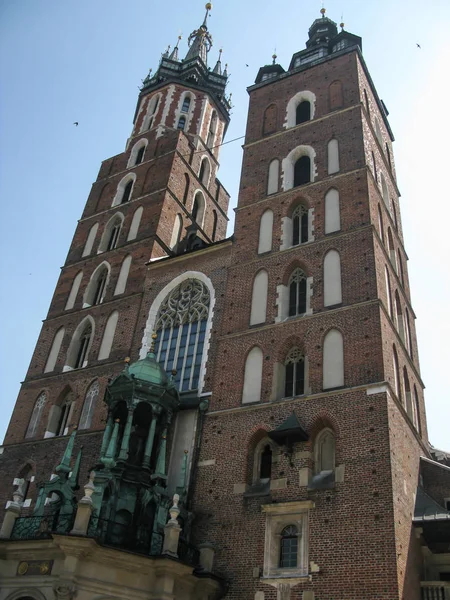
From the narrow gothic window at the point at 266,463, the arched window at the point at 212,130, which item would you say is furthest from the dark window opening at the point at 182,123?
the narrow gothic window at the point at 266,463

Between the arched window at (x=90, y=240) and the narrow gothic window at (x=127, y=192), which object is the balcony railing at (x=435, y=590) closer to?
the arched window at (x=90, y=240)

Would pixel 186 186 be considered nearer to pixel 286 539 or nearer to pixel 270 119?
pixel 270 119

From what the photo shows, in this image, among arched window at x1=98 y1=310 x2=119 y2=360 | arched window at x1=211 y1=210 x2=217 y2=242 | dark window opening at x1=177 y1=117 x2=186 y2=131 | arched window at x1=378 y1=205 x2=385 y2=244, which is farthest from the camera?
dark window opening at x1=177 y1=117 x2=186 y2=131

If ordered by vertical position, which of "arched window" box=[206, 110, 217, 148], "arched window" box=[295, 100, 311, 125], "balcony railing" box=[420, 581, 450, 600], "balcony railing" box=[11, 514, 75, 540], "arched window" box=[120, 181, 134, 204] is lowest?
"balcony railing" box=[420, 581, 450, 600]

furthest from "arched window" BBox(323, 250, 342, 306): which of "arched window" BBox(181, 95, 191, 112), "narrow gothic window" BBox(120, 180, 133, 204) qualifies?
A: "arched window" BBox(181, 95, 191, 112)

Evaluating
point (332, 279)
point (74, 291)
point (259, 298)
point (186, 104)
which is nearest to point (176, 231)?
point (74, 291)

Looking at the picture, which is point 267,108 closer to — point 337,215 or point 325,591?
point 337,215

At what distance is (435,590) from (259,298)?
1004cm

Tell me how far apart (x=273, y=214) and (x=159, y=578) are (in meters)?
13.4

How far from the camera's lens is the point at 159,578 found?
14836 mm

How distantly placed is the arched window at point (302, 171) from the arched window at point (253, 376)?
7.78 m

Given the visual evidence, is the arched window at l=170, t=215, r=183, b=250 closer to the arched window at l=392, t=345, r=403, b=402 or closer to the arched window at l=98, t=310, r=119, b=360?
the arched window at l=98, t=310, r=119, b=360

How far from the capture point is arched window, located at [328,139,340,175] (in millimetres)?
23312

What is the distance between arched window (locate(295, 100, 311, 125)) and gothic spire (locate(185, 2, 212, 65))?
49.3ft
